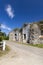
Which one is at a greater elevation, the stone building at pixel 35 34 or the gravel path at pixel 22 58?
the stone building at pixel 35 34

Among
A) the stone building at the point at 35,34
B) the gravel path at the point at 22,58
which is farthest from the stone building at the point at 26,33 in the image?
the gravel path at the point at 22,58

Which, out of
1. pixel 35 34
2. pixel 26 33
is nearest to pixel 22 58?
pixel 35 34

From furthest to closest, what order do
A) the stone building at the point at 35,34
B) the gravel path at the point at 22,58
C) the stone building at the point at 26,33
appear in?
1. the stone building at the point at 26,33
2. the stone building at the point at 35,34
3. the gravel path at the point at 22,58

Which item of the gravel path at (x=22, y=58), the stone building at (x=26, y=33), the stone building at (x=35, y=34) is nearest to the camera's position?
the gravel path at (x=22, y=58)

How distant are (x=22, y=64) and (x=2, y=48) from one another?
7.17 m

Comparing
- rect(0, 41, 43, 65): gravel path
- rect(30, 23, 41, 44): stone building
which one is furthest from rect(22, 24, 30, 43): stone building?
rect(0, 41, 43, 65): gravel path

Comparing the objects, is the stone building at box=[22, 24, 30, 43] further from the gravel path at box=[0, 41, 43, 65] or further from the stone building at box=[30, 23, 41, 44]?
the gravel path at box=[0, 41, 43, 65]

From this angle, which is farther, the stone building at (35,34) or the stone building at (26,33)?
the stone building at (26,33)

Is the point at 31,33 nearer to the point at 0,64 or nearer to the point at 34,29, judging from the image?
the point at 34,29

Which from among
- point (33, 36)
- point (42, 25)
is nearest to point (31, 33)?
point (33, 36)

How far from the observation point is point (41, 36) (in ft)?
88.3

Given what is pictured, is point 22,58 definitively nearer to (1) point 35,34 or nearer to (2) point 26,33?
(1) point 35,34

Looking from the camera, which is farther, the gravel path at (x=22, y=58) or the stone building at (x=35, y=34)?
the stone building at (x=35, y=34)

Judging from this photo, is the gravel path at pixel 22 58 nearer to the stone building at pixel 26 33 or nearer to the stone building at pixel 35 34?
the stone building at pixel 35 34
